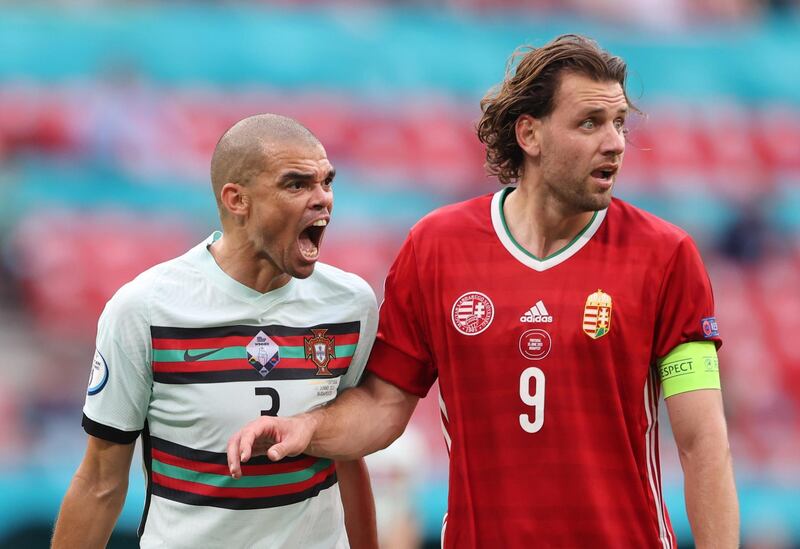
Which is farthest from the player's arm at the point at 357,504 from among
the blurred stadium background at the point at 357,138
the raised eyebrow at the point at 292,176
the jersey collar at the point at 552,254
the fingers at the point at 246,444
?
the blurred stadium background at the point at 357,138

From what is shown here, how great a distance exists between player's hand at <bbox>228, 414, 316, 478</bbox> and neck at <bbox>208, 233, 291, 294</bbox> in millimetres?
443

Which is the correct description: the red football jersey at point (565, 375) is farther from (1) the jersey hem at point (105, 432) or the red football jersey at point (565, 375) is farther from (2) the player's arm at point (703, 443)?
(1) the jersey hem at point (105, 432)

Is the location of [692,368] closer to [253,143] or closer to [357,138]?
[253,143]

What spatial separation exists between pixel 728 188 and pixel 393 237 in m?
4.34

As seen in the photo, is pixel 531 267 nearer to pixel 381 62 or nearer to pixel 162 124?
pixel 162 124

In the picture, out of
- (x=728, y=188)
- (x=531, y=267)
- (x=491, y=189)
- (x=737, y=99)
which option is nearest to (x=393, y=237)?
(x=491, y=189)

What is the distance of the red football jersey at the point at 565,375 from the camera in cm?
415

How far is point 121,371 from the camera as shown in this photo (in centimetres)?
414

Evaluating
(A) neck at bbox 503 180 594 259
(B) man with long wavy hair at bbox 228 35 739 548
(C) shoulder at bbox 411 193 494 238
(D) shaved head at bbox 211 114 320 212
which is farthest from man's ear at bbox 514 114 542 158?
(D) shaved head at bbox 211 114 320 212

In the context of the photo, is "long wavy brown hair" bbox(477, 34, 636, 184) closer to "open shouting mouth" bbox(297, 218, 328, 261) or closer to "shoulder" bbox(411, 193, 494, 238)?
"shoulder" bbox(411, 193, 494, 238)

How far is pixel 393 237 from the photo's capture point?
45.0 feet

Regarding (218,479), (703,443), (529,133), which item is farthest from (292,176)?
(703,443)

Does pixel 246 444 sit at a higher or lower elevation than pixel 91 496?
higher

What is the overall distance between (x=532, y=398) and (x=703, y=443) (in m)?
0.53
